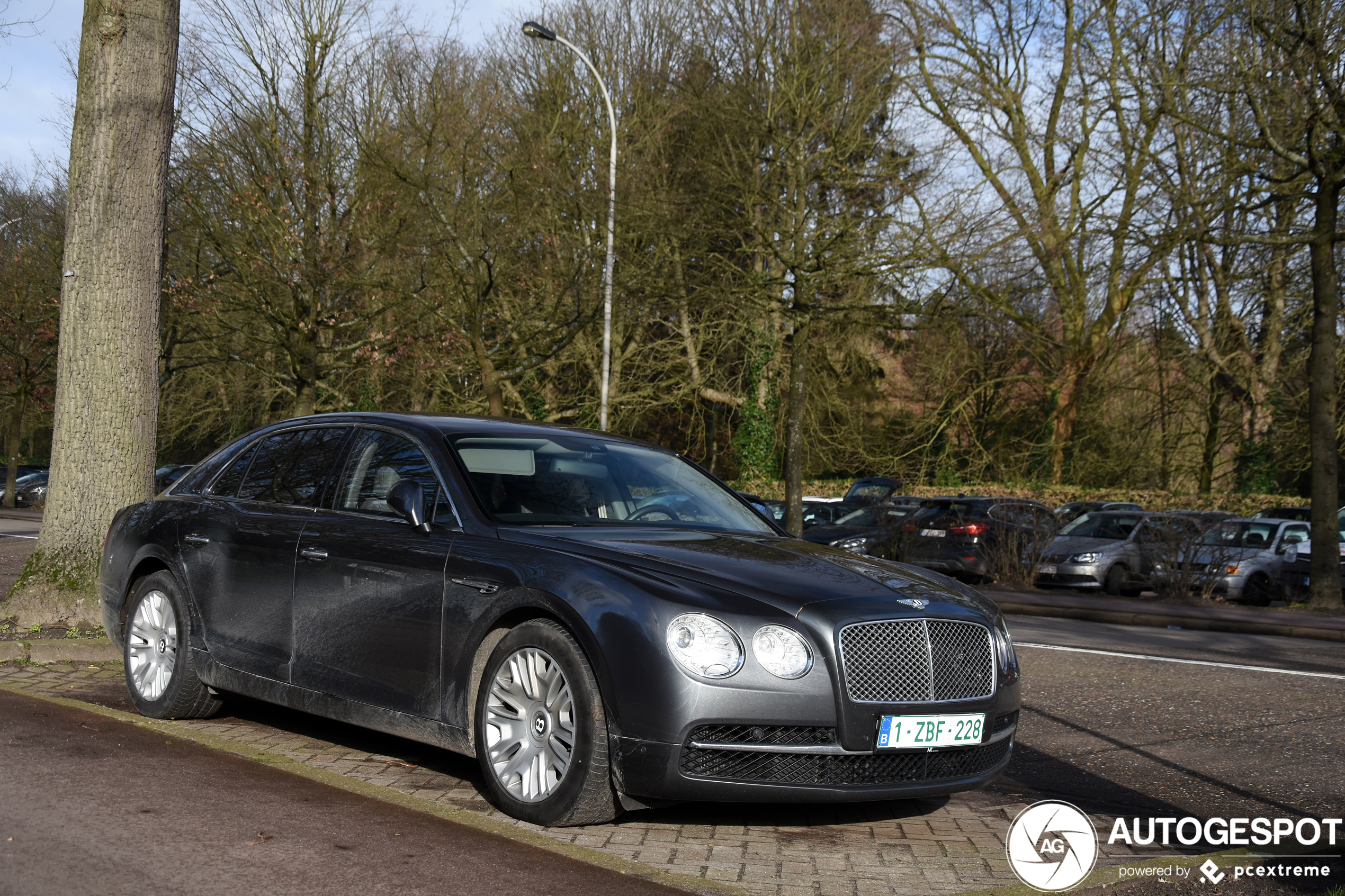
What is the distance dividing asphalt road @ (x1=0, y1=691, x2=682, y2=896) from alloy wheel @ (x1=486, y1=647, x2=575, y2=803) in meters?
0.28

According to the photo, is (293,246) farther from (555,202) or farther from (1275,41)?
(1275,41)

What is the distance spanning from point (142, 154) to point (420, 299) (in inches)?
588

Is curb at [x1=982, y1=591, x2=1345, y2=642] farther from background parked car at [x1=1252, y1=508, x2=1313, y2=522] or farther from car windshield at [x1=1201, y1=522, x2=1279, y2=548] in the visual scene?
background parked car at [x1=1252, y1=508, x2=1313, y2=522]

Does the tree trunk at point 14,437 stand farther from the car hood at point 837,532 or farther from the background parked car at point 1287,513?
the background parked car at point 1287,513

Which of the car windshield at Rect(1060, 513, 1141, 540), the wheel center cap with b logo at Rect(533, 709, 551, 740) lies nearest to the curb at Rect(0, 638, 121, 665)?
the wheel center cap with b logo at Rect(533, 709, 551, 740)

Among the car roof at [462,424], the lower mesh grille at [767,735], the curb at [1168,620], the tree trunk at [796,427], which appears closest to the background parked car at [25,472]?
the tree trunk at [796,427]

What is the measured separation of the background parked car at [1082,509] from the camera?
67.3 feet

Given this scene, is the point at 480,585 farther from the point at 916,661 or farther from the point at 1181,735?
the point at 1181,735

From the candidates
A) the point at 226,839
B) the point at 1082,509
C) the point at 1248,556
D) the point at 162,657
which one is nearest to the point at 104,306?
the point at 162,657

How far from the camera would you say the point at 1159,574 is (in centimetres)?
1866

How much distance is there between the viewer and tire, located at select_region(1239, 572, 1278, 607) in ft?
66.3

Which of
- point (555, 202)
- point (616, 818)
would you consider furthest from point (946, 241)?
point (616, 818)

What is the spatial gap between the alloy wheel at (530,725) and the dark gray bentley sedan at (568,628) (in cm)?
1

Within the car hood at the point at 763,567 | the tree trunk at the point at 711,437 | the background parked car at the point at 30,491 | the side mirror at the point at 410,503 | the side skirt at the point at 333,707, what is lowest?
the background parked car at the point at 30,491
